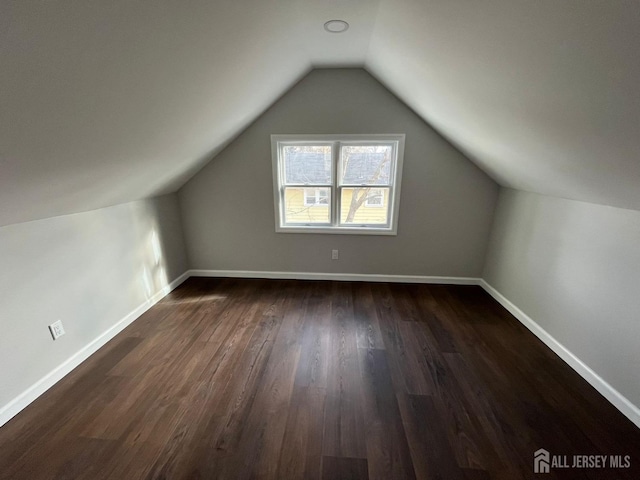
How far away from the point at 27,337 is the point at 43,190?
975 mm

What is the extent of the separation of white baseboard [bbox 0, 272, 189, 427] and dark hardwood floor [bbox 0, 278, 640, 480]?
0.20 feet

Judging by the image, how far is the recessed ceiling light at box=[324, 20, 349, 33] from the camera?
1.83m

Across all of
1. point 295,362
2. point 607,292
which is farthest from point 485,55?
point 295,362

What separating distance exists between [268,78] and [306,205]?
148 cm

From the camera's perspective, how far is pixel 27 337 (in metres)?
1.72

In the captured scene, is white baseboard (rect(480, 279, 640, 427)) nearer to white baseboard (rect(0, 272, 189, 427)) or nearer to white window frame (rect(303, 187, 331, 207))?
white window frame (rect(303, 187, 331, 207))

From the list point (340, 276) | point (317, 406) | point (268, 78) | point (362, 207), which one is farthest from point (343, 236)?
point (317, 406)

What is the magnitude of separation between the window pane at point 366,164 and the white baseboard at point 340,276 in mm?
1171

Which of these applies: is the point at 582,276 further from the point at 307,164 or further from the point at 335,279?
the point at 307,164

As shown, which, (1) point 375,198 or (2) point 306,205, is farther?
(2) point 306,205

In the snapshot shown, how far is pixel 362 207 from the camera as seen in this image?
131 inches

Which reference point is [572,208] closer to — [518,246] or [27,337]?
[518,246]

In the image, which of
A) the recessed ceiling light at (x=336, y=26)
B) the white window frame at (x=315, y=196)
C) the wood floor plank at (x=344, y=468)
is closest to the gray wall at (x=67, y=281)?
the white window frame at (x=315, y=196)

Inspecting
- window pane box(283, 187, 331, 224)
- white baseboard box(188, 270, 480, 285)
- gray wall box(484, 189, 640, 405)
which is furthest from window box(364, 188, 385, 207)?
gray wall box(484, 189, 640, 405)
